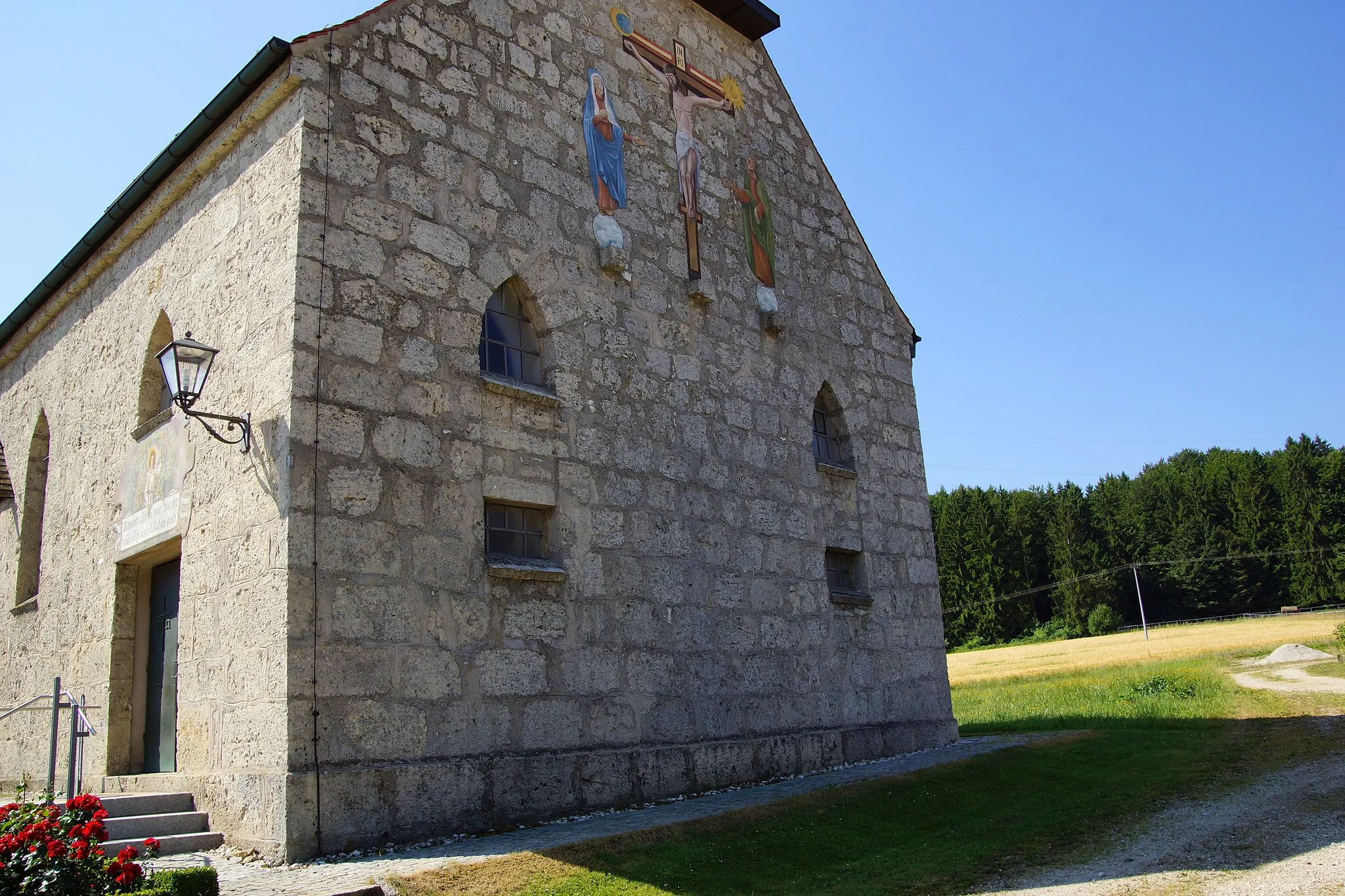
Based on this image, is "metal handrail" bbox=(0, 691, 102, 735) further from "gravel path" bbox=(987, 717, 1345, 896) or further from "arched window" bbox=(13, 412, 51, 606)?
"gravel path" bbox=(987, 717, 1345, 896)

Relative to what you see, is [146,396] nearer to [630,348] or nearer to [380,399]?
[380,399]

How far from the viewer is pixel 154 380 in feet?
34.0

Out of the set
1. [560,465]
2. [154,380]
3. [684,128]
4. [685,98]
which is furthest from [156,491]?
[685,98]

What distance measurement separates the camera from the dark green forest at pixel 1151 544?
52.6 m

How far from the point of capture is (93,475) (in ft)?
35.8

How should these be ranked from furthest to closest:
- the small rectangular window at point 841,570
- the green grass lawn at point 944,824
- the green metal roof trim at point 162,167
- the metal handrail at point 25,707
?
the small rectangular window at point 841,570 → the green metal roof trim at point 162,167 → the metal handrail at point 25,707 → the green grass lawn at point 944,824

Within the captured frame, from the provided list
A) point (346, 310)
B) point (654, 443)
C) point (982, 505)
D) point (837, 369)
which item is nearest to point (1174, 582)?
point (982, 505)

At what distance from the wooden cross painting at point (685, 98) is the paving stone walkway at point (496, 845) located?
5.56 m

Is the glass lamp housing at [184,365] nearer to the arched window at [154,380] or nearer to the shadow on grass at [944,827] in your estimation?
the arched window at [154,380]

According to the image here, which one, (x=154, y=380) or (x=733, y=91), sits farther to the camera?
(x=733, y=91)

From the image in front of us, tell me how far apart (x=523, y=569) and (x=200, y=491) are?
2.79 metres

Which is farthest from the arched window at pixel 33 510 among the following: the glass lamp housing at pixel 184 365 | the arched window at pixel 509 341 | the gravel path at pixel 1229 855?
the gravel path at pixel 1229 855

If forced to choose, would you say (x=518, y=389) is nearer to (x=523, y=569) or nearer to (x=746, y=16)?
(x=523, y=569)

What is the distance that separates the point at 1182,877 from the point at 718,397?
21.6 feet
